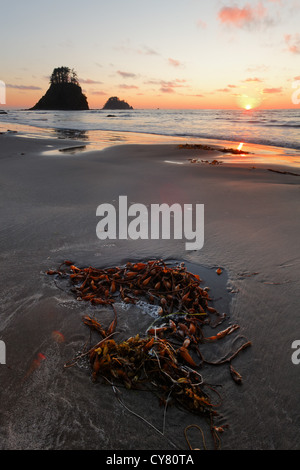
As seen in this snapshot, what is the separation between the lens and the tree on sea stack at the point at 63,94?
96.5 meters

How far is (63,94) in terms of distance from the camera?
9638 centimetres

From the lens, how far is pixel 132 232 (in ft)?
13.7

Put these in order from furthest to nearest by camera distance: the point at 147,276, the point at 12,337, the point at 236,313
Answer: the point at 147,276, the point at 236,313, the point at 12,337

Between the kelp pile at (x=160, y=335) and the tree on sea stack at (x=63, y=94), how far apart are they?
109 metres

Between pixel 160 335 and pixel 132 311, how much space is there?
0.42m

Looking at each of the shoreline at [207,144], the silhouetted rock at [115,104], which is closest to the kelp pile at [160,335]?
the shoreline at [207,144]

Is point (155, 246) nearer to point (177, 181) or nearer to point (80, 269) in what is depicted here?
point (80, 269)

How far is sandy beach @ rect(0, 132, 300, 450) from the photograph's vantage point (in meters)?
1.63

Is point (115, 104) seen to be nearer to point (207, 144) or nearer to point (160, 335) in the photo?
point (207, 144)

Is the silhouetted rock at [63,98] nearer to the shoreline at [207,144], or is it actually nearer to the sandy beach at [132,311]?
the shoreline at [207,144]

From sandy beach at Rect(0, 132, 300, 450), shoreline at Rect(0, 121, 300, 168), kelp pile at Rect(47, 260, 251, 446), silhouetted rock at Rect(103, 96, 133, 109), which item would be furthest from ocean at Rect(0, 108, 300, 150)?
silhouetted rock at Rect(103, 96, 133, 109)

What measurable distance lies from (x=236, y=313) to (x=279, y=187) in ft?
16.0

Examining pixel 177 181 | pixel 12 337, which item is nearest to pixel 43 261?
pixel 12 337
